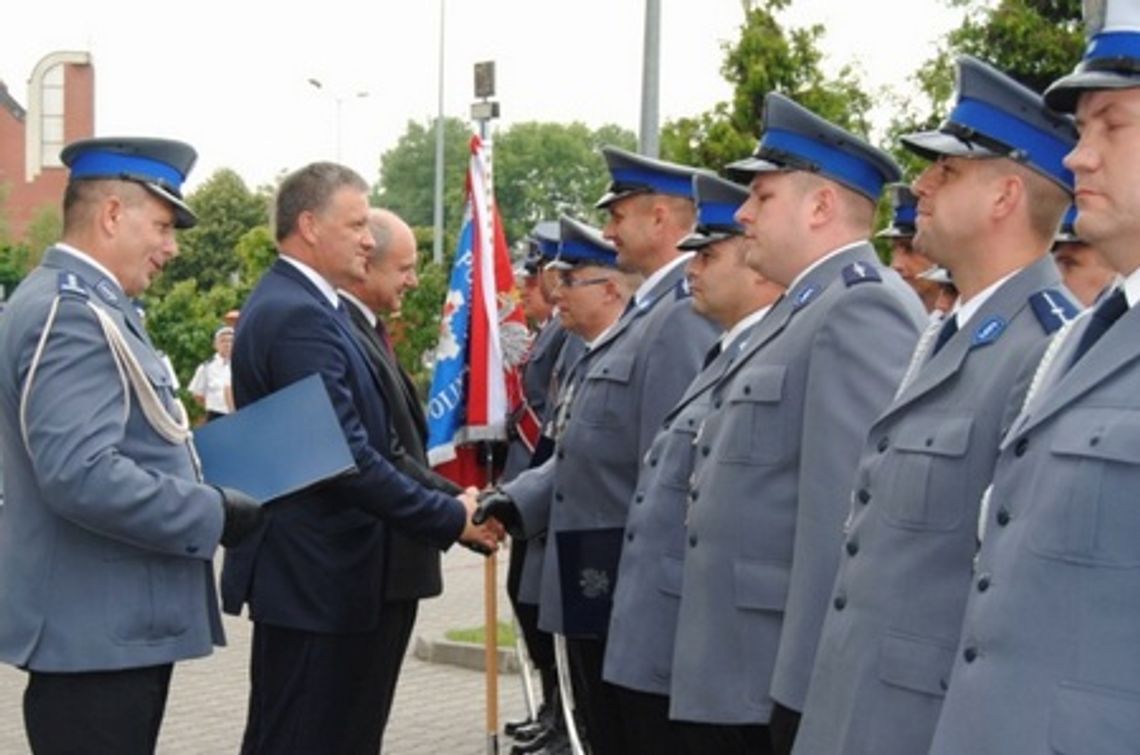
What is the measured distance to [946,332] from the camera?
3.77 m

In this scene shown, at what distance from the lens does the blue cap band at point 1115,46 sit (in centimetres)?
288

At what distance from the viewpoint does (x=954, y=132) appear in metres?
3.75

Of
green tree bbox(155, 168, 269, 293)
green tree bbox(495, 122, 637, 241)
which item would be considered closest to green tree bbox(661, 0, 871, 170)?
green tree bbox(155, 168, 269, 293)

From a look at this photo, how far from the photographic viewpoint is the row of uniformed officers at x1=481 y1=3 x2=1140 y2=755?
2.85 meters

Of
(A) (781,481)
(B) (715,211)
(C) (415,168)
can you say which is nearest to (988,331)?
(A) (781,481)

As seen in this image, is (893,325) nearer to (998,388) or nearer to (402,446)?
(998,388)

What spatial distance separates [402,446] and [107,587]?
182cm

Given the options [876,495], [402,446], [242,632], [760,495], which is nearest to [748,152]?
[242,632]

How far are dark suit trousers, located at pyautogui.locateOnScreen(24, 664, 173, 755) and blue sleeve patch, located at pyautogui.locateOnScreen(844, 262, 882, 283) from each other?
197 cm

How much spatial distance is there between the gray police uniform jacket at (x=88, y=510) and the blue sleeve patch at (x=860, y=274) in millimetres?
1651

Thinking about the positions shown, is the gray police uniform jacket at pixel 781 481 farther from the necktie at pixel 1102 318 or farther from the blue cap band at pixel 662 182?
the blue cap band at pixel 662 182

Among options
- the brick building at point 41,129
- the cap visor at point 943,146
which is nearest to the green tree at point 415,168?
the brick building at point 41,129

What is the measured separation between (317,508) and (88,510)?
142cm

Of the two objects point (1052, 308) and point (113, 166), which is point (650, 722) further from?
point (1052, 308)
